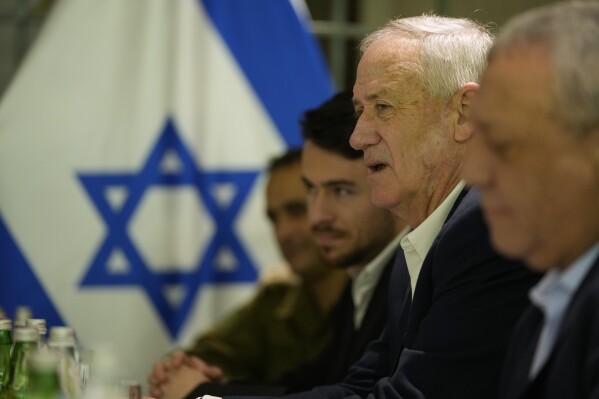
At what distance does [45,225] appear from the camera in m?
3.85

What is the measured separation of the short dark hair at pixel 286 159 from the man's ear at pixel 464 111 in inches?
62.6

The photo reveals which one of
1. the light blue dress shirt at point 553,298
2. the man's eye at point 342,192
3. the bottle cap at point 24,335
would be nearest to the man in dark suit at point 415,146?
the light blue dress shirt at point 553,298

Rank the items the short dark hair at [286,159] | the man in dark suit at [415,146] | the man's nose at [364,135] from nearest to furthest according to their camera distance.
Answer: the man in dark suit at [415,146] < the man's nose at [364,135] < the short dark hair at [286,159]

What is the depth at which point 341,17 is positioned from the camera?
4344mm

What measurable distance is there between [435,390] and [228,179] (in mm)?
2167

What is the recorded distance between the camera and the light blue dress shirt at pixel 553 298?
1.53 metres

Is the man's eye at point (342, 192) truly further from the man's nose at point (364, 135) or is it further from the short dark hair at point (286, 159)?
the man's nose at point (364, 135)

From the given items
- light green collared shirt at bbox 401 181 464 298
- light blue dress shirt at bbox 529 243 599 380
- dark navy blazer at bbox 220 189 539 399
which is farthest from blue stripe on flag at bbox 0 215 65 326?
light blue dress shirt at bbox 529 243 599 380

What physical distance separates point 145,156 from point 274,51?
0.57m

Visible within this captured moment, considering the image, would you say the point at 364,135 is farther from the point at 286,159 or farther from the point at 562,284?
the point at 286,159

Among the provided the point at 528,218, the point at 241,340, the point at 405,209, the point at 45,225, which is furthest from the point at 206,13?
the point at 528,218

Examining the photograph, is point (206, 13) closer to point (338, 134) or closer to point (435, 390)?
point (338, 134)

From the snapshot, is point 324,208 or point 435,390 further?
point 324,208

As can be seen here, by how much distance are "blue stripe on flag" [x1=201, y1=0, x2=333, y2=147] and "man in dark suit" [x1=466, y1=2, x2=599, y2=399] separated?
8.14 feet
